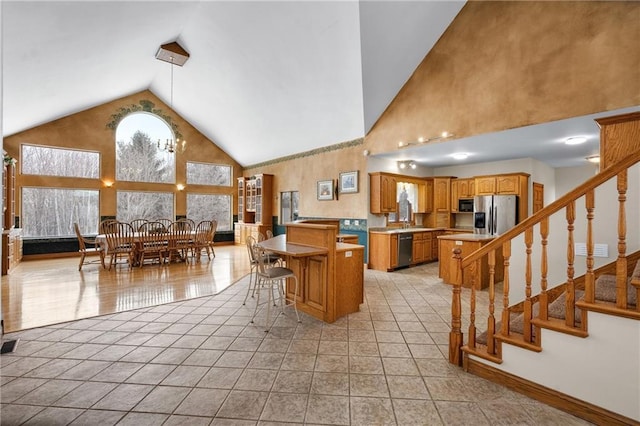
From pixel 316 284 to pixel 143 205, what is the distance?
24.5ft

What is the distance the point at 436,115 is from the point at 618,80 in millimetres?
2262

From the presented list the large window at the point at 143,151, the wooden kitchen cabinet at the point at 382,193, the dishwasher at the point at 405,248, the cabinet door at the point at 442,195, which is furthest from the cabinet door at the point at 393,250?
the large window at the point at 143,151

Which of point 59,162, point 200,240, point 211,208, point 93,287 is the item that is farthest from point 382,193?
point 59,162

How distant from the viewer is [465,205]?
287 inches

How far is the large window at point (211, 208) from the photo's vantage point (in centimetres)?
972

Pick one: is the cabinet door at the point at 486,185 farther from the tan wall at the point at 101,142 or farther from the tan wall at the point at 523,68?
the tan wall at the point at 101,142

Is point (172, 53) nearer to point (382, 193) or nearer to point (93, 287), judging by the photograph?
point (93, 287)

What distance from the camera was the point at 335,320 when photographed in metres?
3.46

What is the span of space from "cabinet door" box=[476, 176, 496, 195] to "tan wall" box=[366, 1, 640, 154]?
2.58 meters

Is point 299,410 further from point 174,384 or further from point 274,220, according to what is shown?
point 274,220

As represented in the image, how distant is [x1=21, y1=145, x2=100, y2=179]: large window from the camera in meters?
7.23

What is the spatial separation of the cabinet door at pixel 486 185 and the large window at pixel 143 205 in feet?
29.0

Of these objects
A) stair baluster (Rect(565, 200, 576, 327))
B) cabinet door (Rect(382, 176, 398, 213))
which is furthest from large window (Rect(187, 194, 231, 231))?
stair baluster (Rect(565, 200, 576, 327))

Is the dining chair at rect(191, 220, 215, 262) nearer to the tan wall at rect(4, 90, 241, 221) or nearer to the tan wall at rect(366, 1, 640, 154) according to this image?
the tan wall at rect(4, 90, 241, 221)
